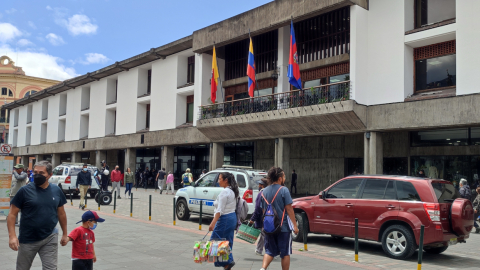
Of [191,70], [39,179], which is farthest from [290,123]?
[39,179]

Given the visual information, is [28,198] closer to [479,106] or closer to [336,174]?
[479,106]

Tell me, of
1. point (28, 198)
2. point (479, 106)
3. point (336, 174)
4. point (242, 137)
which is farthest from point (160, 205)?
point (28, 198)

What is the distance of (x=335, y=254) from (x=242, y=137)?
54.0 feet

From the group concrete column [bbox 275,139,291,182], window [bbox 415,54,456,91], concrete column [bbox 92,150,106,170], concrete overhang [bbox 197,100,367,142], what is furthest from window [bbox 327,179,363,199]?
concrete column [bbox 92,150,106,170]

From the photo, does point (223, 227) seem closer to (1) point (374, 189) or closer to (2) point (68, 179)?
(1) point (374, 189)

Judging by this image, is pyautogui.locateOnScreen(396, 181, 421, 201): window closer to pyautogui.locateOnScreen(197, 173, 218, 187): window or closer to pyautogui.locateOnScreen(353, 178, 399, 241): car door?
pyautogui.locateOnScreen(353, 178, 399, 241): car door

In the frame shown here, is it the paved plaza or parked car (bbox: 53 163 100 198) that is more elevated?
parked car (bbox: 53 163 100 198)

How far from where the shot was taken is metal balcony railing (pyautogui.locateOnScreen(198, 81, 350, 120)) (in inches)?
799

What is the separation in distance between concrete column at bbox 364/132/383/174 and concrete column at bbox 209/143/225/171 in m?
10.4

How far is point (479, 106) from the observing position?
55.3 ft

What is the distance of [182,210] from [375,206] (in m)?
7.30

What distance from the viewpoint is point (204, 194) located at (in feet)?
46.6

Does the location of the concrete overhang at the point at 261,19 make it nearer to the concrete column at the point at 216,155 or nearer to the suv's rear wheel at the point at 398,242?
the concrete column at the point at 216,155

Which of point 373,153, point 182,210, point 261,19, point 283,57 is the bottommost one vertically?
point 182,210
